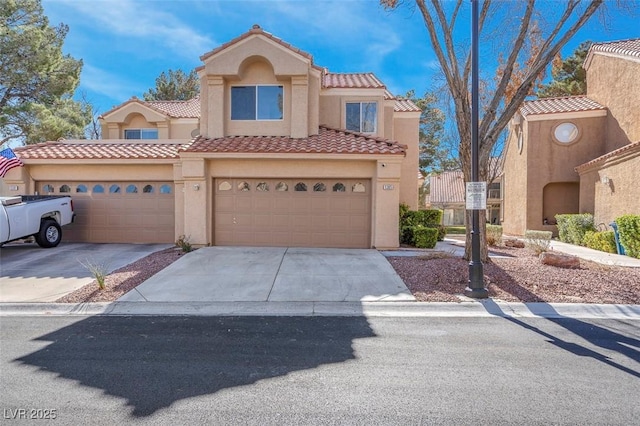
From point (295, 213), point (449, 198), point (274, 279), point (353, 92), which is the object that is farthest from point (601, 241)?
point (449, 198)

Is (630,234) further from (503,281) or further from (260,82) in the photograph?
(260,82)

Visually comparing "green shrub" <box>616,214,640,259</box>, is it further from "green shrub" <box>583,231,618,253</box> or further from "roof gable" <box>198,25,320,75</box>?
"roof gable" <box>198,25,320,75</box>

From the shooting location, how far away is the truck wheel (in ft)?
38.2

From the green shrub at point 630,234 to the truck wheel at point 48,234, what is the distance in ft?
63.6

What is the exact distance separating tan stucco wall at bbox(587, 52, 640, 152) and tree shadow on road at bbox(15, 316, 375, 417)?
17.4 metres

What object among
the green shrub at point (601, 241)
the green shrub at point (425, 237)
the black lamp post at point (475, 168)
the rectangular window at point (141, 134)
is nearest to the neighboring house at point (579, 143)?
the green shrub at point (601, 241)

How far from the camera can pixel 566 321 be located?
19.2ft

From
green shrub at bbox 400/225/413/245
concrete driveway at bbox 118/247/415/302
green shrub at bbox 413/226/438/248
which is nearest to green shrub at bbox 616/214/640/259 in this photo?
green shrub at bbox 413/226/438/248

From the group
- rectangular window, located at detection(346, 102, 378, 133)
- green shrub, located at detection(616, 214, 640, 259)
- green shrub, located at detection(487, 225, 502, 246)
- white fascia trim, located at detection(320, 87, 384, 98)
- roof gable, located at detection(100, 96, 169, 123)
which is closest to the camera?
green shrub, located at detection(616, 214, 640, 259)

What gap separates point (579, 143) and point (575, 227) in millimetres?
5208

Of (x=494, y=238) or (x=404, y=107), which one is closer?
(x=494, y=238)

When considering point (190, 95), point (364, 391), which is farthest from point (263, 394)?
point (190, 95)

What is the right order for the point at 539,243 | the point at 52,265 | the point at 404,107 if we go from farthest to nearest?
1. the point at 404,107
2. the point at 539,243
3. the point at 52,265

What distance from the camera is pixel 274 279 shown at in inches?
321
